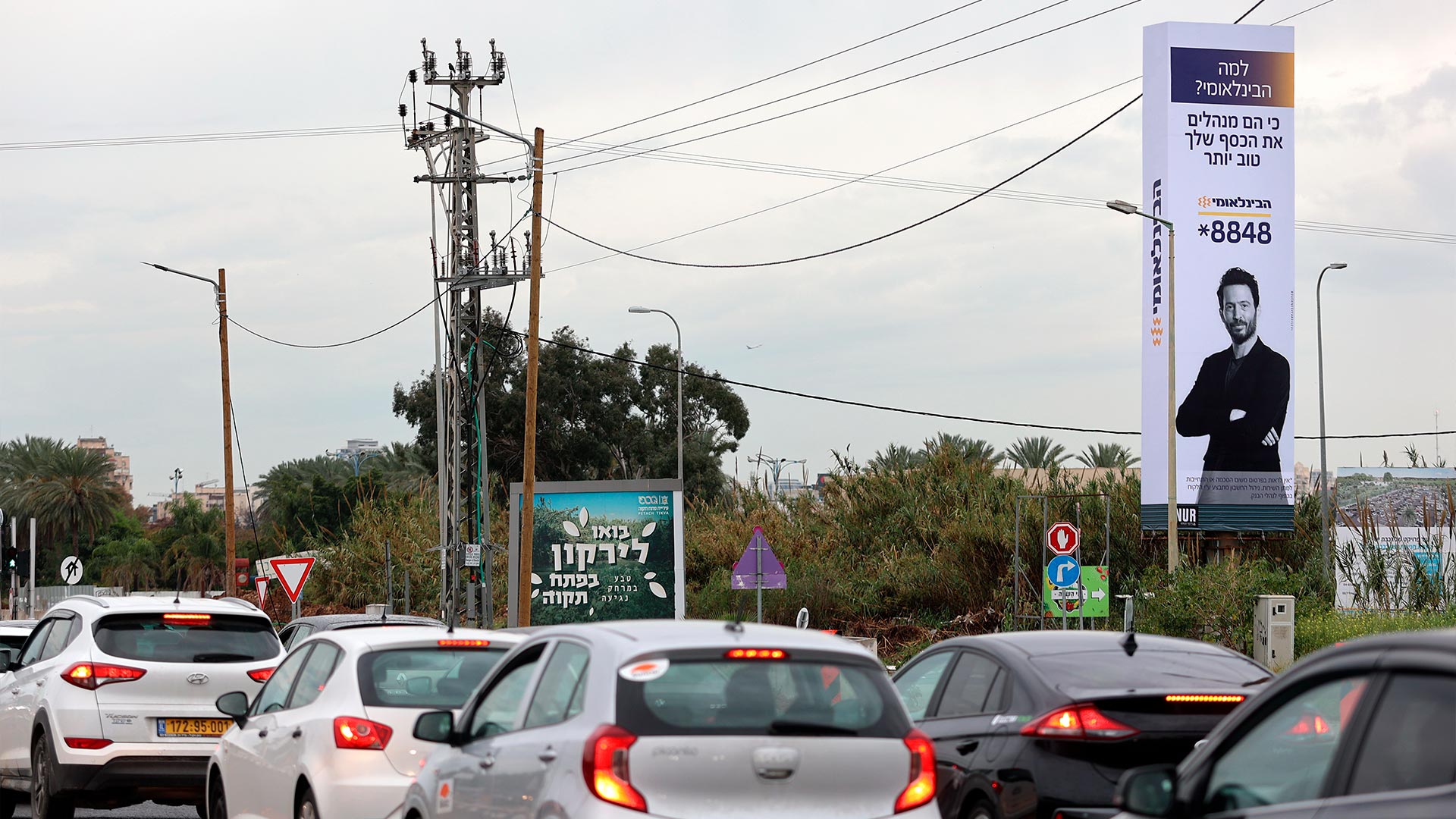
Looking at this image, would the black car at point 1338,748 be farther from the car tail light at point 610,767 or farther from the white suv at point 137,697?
the white suv at point 137,697

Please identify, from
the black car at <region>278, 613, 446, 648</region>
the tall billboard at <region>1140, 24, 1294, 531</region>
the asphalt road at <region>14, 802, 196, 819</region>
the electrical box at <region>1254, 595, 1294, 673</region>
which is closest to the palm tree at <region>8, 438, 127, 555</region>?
the tall billboard at <region>1140, 24, 1294, 531</region>

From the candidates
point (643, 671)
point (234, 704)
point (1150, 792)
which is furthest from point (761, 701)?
point (234, 704)

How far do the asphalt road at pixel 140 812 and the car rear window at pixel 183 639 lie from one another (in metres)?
2.52

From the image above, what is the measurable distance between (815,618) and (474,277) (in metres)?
10.7

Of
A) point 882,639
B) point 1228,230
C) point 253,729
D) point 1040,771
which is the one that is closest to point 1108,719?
point 1040,771

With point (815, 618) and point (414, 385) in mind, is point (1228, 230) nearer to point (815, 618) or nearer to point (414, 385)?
point (815, 618)

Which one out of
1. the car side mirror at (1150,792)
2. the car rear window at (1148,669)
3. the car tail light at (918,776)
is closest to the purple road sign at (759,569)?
the car rear window at (1148,669)

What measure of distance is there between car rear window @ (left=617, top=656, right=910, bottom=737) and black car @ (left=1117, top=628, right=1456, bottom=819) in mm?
1431

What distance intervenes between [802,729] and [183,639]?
23.5 feet

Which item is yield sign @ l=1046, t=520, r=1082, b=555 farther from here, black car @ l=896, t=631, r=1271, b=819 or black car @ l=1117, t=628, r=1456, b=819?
black car @ l=1117, t=628, r=1456, b=819

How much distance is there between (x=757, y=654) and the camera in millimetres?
6266

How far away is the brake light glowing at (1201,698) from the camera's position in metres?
8.12

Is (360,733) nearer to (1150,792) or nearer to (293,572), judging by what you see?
(1150,792)

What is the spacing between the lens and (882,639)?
34.6 meters
